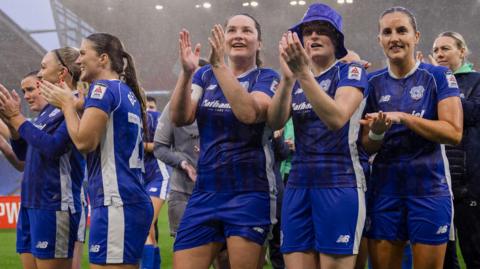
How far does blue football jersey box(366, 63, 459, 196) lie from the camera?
3.42m

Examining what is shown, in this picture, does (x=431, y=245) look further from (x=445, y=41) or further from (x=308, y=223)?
(x=445, y=41)

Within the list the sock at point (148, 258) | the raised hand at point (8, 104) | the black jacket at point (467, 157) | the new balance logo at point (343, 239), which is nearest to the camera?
the new balance logo at point (343, 239)

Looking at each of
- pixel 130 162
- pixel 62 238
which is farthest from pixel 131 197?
pixel 62 238

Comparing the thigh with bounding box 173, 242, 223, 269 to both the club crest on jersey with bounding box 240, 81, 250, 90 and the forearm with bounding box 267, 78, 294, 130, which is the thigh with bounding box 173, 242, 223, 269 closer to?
the forearm with bounding box 267, 78, 294, 130

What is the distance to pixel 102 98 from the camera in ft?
10.6

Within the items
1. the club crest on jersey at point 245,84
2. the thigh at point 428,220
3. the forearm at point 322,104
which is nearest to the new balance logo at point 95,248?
the club crest on jersey at point 245,84

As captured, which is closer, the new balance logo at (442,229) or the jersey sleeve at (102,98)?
the jersey sleeve at (102,98)

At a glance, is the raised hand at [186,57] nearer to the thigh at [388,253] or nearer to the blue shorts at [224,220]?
the blue shorts at [224,220]

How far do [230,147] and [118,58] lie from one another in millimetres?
735

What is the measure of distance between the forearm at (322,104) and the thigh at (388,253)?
29.5 inches

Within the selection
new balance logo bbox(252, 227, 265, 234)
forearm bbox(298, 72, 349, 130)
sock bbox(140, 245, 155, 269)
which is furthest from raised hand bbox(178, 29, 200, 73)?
sock bbox(140, 245, 155, 269)

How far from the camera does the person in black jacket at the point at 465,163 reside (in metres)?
4.69

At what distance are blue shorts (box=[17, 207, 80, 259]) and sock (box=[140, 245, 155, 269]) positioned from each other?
1.66 meters

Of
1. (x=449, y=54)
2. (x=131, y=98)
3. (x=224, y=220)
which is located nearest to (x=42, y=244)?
(x=131, y=98)
